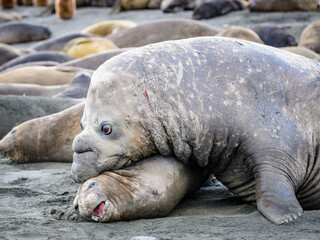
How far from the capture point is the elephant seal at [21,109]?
6664 millimetres

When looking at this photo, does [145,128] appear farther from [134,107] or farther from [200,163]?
[200,163]

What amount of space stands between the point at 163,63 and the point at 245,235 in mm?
1266

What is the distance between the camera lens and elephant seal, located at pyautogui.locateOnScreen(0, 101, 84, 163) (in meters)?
5.89

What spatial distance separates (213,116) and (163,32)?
8459 millimetres

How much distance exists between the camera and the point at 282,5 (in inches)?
645

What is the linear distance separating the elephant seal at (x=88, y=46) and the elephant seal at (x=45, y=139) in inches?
222

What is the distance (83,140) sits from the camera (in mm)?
→ 3969

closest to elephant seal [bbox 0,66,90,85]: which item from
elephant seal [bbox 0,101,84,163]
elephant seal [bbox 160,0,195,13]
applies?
elephant seal [bbox 0,101,84,163]

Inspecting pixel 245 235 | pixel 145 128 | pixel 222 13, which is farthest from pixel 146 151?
pixel 222 13

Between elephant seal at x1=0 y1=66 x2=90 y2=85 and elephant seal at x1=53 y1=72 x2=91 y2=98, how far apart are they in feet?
3.12

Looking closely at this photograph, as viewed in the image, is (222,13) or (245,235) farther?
(222,13)

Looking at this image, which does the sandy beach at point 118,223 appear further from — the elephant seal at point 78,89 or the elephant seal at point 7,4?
the elephant seal at point 7,4

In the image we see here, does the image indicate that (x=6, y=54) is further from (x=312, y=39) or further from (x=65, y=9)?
(x=65, y=9)

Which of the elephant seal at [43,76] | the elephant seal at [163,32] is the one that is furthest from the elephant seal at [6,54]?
the elephant seal at [43,76]
